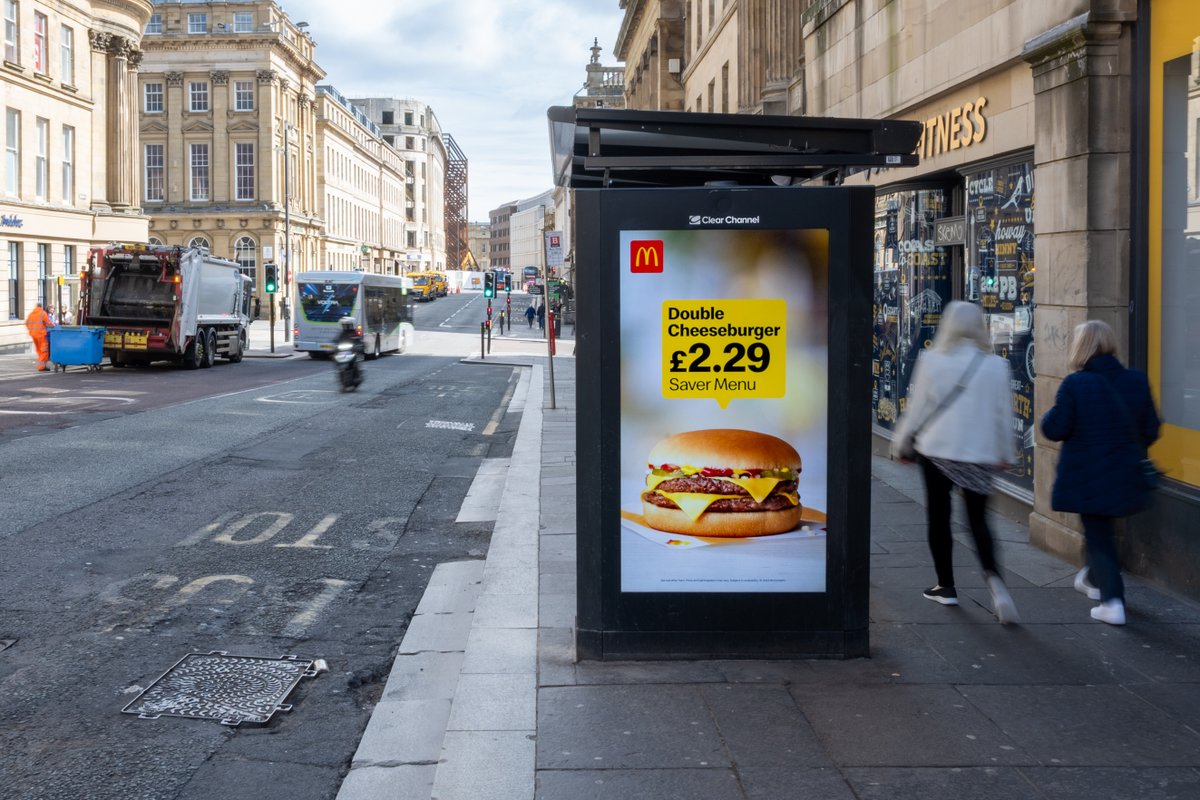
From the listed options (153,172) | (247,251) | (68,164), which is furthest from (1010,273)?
(153,172)

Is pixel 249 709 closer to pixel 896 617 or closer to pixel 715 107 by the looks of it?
pixel 896 617

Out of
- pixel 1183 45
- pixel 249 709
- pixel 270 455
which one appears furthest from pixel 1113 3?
pixel 270 455

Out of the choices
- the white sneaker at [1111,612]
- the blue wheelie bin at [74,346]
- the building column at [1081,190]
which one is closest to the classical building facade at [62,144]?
the blue wheelie bin at [74,346]

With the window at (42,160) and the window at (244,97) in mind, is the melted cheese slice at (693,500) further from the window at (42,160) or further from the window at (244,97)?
the window at (244,97)

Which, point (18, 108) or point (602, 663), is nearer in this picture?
point (602, 663)

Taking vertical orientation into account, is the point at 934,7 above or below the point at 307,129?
below

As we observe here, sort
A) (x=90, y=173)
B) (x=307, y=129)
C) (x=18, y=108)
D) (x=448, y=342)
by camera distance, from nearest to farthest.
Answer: (x=18, y=108) → (x=90, y=173) → (x=448, y=342) → (x=307, y=129)

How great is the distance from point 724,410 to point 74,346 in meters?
29.6

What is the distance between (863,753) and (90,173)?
50770 millimetres

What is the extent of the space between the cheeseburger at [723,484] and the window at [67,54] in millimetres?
48128

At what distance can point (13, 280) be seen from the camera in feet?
141

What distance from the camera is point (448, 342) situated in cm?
5781

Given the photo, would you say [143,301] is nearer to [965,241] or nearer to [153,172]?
[965,241]

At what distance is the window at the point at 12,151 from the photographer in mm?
43188
